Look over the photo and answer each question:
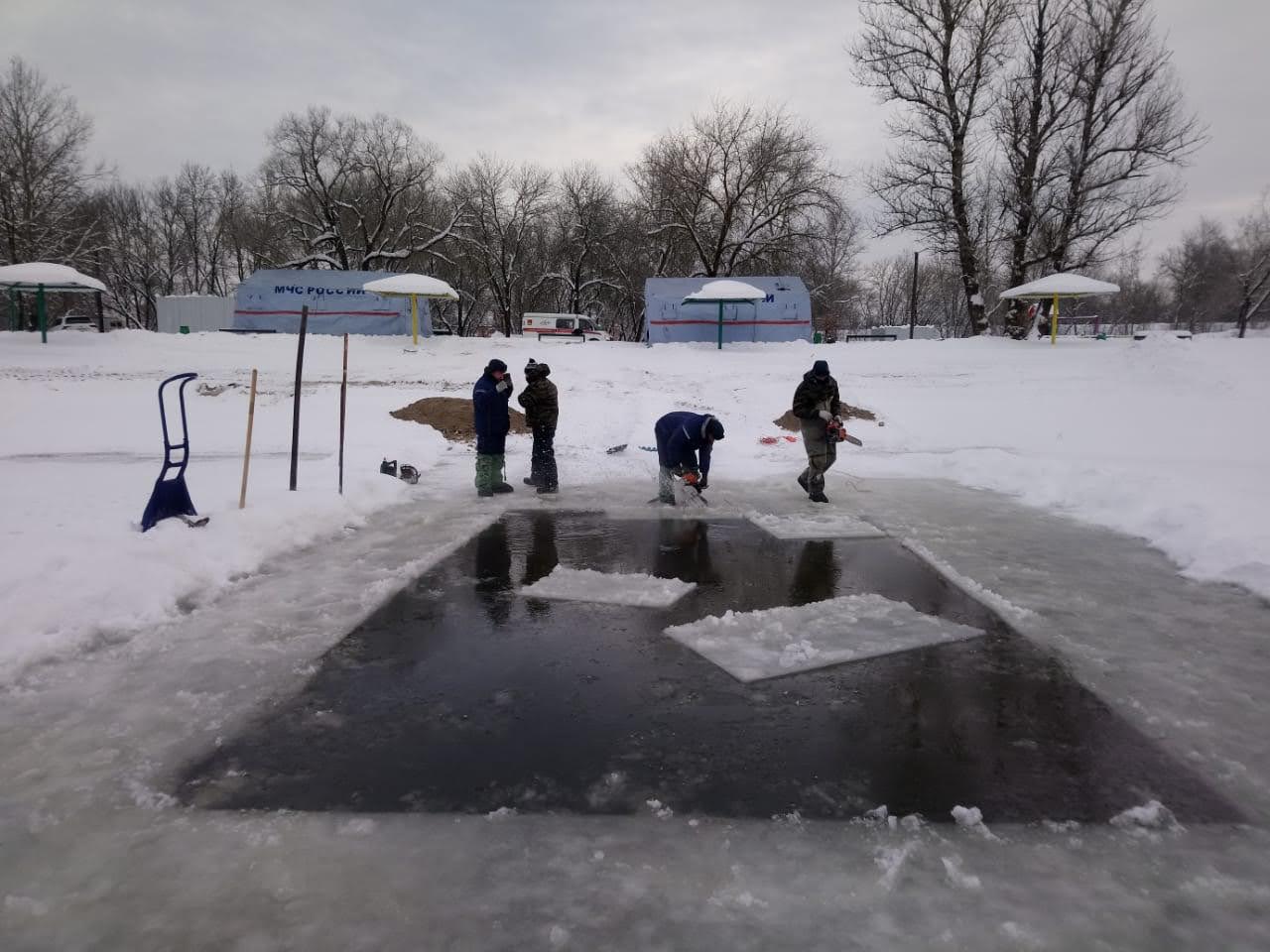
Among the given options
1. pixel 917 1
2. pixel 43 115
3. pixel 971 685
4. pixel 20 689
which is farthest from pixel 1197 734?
pixel 43 115

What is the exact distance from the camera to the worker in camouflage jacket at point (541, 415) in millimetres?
9805

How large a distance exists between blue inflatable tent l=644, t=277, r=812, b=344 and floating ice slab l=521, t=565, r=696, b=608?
2125 cm

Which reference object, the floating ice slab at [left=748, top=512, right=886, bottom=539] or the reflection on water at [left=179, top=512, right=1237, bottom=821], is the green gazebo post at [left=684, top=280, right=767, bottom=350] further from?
the reflection on water at [left=179, top=512, right=1237, bottom=821]

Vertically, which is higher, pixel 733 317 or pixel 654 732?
pixel 733 317

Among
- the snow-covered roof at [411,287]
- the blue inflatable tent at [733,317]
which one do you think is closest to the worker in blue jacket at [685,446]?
the snow-covered roof at [411,287]

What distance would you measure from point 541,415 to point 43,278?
2182cm

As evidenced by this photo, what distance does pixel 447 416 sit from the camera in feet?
50.5

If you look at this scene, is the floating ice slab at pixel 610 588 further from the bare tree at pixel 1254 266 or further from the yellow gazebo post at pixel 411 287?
the bare tree at pixel 1254 266

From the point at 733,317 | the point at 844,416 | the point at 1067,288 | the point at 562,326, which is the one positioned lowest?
the point at 844,416

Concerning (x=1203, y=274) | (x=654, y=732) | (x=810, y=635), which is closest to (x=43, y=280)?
(x=810, y=635)

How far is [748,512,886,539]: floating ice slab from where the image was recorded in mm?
7855

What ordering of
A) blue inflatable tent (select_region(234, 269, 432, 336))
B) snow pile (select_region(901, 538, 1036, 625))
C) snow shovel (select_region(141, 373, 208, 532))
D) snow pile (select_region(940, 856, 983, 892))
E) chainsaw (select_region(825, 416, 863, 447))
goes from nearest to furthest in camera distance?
snow pile (select_region(940, 856, 983, 892))
snow pile (select_region(901, 538, 1036, 625))
snow shovel (select_region(141, 373, 208, 532))
chainsaw (select_region(825, 416, 863, 447))
blue inflatable tent (select_region(234, 269, 432, 336))

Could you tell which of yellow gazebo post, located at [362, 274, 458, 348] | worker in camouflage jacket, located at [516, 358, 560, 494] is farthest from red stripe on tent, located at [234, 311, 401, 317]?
worker in camouflage jacket, located at [516, 358, 560, 494]

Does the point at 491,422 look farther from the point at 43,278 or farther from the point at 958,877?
the point at 43,278
